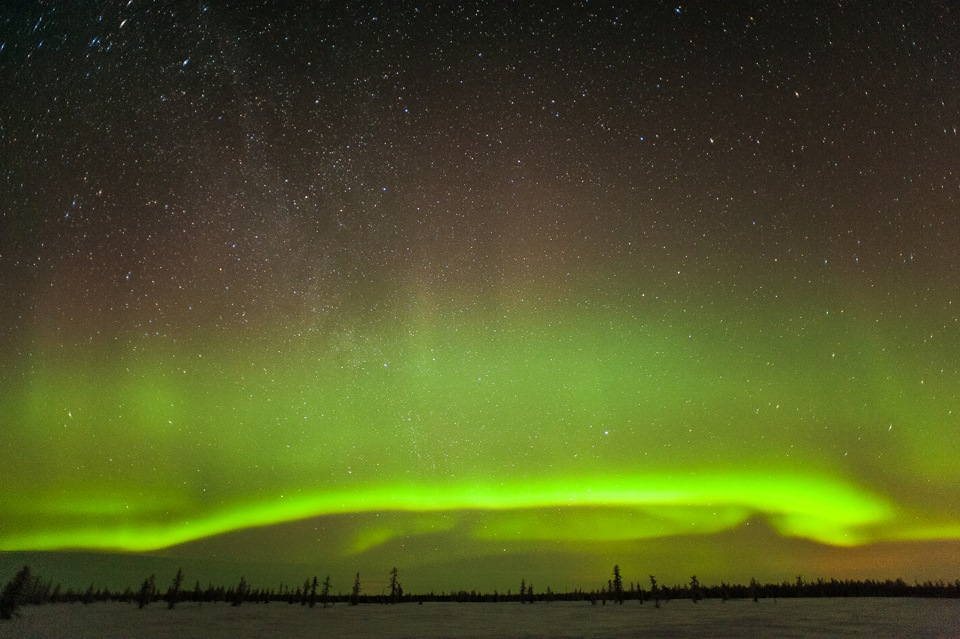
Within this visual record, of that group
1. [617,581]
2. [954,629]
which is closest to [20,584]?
[954,629]

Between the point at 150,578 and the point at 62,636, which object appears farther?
the point at 150,578

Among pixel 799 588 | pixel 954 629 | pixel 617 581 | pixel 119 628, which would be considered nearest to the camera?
pixel 954 629

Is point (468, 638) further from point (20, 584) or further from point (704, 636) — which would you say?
point (20, 584)

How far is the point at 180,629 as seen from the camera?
4156 centimetres

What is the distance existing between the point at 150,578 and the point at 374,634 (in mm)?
81113

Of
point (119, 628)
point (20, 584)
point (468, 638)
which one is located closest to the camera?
point (468, 638)

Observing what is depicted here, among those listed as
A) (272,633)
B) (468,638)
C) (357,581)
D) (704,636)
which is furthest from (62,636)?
(357,581)

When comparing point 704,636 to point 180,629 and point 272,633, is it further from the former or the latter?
point 180,629

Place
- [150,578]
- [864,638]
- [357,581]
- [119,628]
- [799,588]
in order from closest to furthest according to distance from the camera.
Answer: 1. [864,638]
2. [119,628]
3. [150,578]
4. [357,581]
5. [799,588]

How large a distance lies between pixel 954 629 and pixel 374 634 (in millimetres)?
30976

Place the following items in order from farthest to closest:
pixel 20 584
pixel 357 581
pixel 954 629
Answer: pixel 357 581 → pixel 20 584 → pixel 954 629

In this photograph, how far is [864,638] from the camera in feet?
91.1

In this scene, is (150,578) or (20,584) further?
(150,578)

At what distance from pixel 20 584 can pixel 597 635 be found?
53.2 metres
